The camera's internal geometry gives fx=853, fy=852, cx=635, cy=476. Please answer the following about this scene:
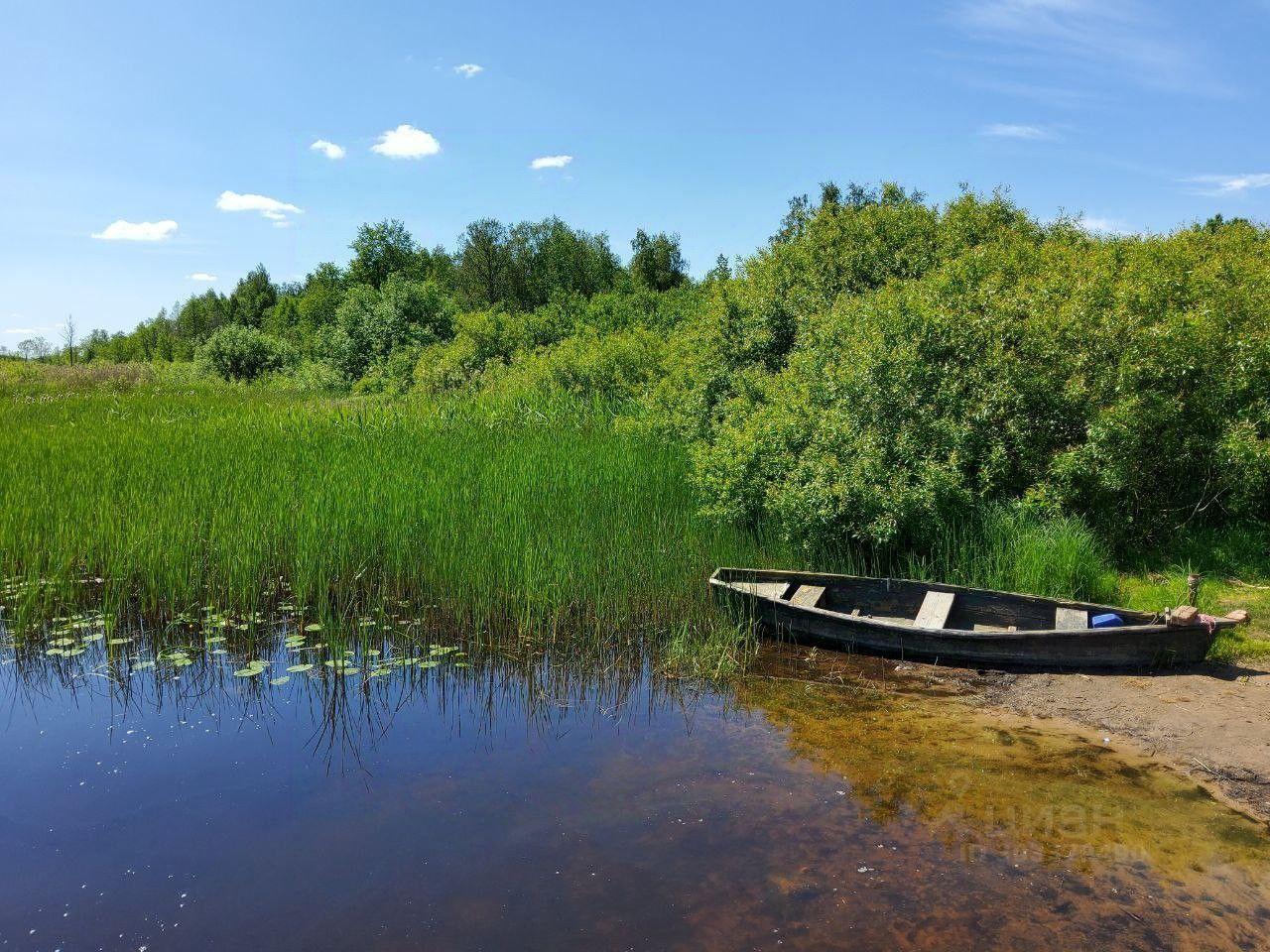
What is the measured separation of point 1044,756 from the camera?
5.62 metres

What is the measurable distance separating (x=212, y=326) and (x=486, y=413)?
67850mm

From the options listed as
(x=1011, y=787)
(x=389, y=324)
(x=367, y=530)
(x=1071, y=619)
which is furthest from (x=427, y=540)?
(x=389, y=324)

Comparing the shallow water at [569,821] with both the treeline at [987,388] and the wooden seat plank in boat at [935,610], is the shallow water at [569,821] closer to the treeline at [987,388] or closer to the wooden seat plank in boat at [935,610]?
the wooden seat plank in boat at [935,610]

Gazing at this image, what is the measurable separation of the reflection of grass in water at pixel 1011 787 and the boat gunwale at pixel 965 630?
0.84m

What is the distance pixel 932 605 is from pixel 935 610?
0.10 m

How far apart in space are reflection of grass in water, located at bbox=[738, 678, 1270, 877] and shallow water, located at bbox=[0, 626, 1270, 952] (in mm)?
20

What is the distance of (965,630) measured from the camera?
7.43m

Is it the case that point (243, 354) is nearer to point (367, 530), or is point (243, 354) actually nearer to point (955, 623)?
point (367, 530)

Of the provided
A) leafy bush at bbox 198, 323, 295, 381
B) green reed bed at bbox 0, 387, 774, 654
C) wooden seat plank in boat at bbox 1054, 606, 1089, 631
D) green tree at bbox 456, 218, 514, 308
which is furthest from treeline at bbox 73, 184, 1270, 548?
green tree at bbox 456, 218, 514, 308

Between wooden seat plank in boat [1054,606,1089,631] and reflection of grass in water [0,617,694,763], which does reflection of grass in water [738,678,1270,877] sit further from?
wooden seat plank in boat [1054,606,1089,631]

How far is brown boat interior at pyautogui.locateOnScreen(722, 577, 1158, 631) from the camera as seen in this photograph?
24.7 ft

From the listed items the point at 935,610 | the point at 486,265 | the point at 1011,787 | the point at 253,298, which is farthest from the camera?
the point at 253,298

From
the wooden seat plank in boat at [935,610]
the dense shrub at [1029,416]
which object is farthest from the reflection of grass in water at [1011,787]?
the dense shrub at [1029,416]

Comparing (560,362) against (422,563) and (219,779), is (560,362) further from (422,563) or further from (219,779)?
(219,779)
